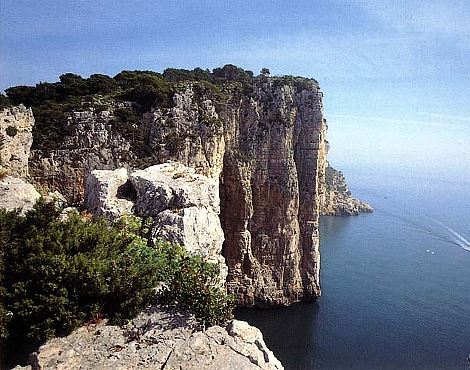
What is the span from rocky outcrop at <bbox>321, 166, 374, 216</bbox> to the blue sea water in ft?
51.2

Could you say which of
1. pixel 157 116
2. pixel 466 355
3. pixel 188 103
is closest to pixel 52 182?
pixel 157 116

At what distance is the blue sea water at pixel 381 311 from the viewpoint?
78.9ft

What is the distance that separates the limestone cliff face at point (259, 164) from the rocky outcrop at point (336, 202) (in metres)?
42.9

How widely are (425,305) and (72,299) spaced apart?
32.2 m

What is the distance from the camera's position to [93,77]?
82.5 feet

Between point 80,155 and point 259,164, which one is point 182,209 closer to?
point 80,155

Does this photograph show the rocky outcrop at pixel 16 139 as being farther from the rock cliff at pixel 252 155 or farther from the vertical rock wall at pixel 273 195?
the vertical rock wall at pixel 273 195

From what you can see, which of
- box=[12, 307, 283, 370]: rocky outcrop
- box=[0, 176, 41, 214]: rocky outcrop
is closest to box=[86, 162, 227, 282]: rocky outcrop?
box=[0, 176, 41, 214]: rocky outcrop

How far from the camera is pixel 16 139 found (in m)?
16.8

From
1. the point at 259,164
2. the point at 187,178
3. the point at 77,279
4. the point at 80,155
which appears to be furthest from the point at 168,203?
the point at 259,164

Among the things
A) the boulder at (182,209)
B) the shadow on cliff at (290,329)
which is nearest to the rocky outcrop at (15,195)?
the boulder at (182,209)

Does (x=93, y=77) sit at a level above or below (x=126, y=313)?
above

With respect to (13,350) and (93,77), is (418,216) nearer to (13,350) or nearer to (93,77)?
(93,77)

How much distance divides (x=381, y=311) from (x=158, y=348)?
27995mm
